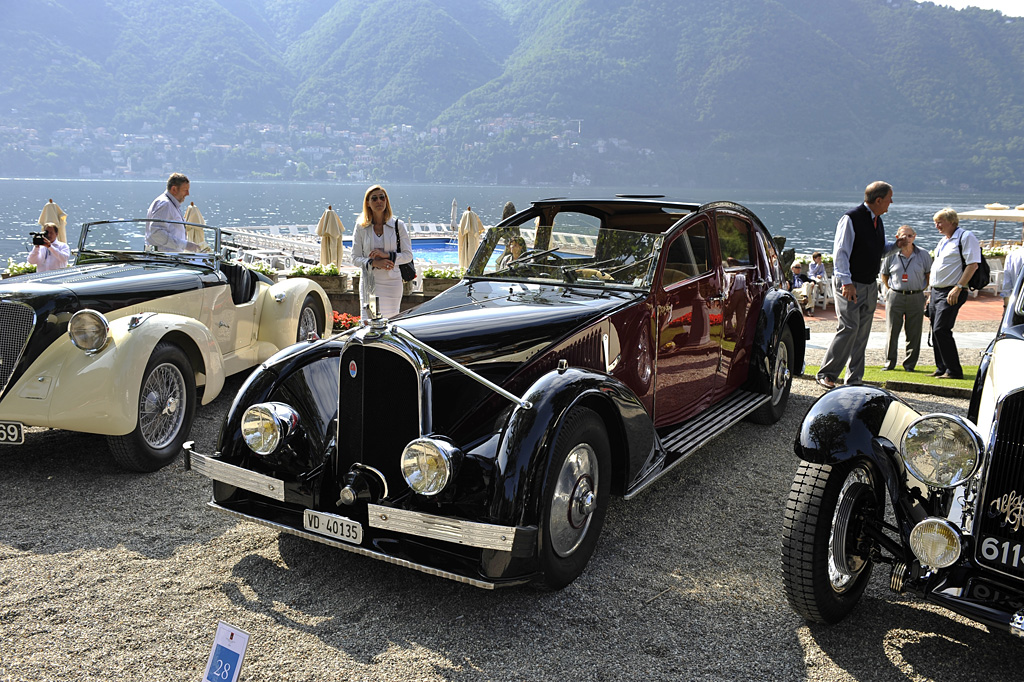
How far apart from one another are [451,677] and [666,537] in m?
1.75

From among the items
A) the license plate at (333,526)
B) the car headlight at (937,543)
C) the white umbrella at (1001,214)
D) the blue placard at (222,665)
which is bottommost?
the license plate at (333,526)

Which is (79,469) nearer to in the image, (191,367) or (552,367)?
(191,367)

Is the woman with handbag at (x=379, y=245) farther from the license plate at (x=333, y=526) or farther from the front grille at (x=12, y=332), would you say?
the license plate at (x=333, y=526)

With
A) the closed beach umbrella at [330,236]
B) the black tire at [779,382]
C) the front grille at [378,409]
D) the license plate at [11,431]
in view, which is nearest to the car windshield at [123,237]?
the license plate at [11,431]

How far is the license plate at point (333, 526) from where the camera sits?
3318mm

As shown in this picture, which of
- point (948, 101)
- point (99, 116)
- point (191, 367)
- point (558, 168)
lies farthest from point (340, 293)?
point (948, 101)

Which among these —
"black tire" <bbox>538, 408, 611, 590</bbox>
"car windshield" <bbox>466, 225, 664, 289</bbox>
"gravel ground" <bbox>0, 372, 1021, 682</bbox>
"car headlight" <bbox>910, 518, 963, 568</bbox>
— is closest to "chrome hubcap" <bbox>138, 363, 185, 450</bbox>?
"gravel ground" <bbox>0, 372, 1021, 682</bbox>

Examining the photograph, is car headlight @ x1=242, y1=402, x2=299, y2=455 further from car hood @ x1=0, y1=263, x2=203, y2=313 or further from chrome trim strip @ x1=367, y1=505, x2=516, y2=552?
car hood @ x1=0, y1=263, x2=203, y2=313

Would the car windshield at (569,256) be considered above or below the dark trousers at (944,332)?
above

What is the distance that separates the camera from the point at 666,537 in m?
4.19

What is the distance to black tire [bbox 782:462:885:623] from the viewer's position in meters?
3.06

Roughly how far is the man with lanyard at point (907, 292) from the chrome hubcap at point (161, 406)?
25.3 ft

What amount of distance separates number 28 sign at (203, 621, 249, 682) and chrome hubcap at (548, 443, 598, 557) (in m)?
1.54

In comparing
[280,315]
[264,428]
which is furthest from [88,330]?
[280,315]
